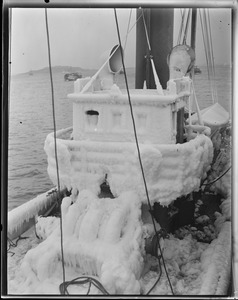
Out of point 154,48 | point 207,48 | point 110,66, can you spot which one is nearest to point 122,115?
point 110,66

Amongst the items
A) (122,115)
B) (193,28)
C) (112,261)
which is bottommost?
(112,261)

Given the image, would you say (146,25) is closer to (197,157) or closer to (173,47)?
(173,47)

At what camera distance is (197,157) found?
1.83 metres

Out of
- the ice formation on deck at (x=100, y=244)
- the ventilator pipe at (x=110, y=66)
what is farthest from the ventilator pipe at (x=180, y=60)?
the ice formation on deck at (x=100, y=244)

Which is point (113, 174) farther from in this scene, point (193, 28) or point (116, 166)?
point (193, 28)

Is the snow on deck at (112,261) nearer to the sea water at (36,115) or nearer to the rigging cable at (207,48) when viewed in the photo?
the sea water at (36,115)

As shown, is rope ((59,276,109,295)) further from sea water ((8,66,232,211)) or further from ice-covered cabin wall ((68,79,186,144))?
ice-covered cabin wall ((68,79,186,144))

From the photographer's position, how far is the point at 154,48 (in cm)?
188

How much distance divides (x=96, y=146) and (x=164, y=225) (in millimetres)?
467

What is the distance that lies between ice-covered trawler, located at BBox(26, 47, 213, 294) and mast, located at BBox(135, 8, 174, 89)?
0.24 feet

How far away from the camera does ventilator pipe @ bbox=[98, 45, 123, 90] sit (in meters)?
1.84

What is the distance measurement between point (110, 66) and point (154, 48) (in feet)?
0.73

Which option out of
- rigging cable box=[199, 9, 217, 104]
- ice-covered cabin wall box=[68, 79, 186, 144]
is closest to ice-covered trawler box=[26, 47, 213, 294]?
ice-covered cabin wall box=[68, 79, 186, 144]

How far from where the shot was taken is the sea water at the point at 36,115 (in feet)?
5.92
